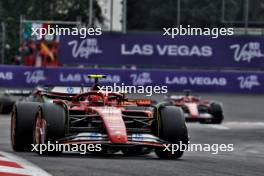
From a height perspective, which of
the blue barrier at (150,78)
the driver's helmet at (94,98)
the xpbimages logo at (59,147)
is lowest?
the blue barrier at (150,78)

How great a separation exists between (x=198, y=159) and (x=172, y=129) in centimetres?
63

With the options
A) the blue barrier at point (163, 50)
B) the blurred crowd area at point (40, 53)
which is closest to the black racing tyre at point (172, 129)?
the blue barrier at point (163, 50)

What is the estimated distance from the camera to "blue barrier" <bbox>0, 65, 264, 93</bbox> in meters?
31.9

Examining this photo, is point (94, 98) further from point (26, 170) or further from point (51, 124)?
point (26, 170)

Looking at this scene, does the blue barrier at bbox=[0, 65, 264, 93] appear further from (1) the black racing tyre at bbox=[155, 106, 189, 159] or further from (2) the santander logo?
(1) the black racing tyre at bbox=[155, 106, 189, 159]

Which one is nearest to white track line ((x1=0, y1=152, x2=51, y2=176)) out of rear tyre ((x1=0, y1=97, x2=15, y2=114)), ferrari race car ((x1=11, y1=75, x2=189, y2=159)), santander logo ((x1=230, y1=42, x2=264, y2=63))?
ferrari race car ((x1=11, y1=75, x2=189, y2=159))

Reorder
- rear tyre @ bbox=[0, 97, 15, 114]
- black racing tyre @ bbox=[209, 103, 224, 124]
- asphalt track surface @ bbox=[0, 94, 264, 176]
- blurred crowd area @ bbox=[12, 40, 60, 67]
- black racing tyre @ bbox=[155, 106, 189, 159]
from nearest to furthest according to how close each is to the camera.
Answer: asphalt track surface @ bbox=[0, 94, 264, 176]
black racing tyre @ bbox=[155, 106, 189, 159]
black racing tyre @ bbox=[209, 103, 224, 124]
rear tyre @ bbox=[0, 97, 15, 114]
blurred crowd area @ bbox=[12, 40, 60, 67]

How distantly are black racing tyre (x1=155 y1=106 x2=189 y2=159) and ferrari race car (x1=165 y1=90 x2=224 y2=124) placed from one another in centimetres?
1312

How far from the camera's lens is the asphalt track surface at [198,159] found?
32.9ft

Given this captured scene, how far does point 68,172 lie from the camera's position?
954 cm

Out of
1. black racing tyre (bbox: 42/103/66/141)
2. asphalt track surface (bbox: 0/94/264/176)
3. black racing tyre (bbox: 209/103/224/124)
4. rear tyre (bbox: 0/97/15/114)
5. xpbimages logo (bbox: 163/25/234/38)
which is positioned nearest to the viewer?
asphalt track surface (bbox: 0/94/264/176)

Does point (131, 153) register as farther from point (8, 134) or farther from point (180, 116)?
point (8, 134)

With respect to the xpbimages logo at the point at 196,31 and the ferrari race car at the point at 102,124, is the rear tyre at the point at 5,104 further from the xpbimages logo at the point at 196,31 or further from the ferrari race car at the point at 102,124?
the ferrari race car at the point at 102,124

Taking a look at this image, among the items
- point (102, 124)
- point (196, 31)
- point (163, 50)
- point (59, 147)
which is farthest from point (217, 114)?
point (59, 147)
